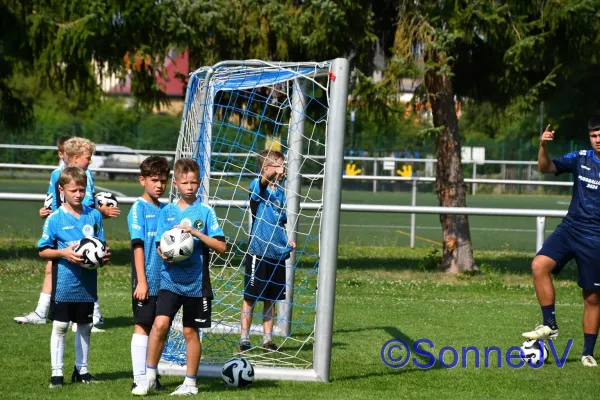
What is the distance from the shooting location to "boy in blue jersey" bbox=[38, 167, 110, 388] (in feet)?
22.4

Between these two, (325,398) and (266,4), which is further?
(266,4)

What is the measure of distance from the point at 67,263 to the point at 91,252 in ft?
0.88

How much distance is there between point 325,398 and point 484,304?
5.47 metres

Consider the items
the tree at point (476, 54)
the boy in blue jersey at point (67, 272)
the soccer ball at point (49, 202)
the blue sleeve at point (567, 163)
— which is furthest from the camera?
the tree at point (476, 54)

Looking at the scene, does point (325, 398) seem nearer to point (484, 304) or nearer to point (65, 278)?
point (65, 278)

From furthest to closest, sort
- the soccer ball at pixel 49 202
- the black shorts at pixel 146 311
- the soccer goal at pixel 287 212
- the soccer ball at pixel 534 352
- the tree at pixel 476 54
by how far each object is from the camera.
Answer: the tree at pixel 476 54
the soccer ball at pixel 49 202
the soccer ball at pixel 534 352
the soccer goal at pixel 287 212
the black shorts at pixel 146 311

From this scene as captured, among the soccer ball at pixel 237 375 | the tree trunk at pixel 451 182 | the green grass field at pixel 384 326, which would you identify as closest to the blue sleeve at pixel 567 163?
→ the green grass field at pixel 384 326

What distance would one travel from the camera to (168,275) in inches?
258

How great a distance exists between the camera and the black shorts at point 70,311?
6836 mm

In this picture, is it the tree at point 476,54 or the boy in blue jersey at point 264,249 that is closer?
the boy in blue jersey at point 264,249

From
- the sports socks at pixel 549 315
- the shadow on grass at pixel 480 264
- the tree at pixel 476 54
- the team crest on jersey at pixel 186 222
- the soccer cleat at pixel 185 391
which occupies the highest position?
the tree at pixel 476 54

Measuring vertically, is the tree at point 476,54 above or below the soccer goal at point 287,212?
above

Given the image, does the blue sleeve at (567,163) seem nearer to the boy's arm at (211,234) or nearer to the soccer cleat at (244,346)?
the soccer cleat at (244,346)

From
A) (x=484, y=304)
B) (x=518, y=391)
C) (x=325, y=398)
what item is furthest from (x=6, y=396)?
(x=484, y=304)
